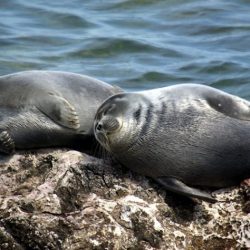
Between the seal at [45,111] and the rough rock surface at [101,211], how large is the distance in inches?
12.1

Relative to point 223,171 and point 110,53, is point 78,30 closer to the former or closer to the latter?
point 110,53

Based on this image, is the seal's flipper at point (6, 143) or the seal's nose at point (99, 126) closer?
the seal's nose at point (99, 126)

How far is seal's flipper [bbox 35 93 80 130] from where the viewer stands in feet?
20.4

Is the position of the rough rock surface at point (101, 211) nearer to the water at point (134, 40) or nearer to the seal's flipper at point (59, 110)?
the seal's flipper at point (59, 110)

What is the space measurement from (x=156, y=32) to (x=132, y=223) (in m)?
9.68

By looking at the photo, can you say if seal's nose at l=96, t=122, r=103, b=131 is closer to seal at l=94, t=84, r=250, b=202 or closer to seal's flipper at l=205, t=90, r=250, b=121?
seal at l=94, t=84, r=250, b=202

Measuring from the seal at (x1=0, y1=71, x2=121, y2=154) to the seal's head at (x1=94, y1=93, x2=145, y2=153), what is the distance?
27cm

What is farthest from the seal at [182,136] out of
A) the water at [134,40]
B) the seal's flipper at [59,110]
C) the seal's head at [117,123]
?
the water at [134,40]

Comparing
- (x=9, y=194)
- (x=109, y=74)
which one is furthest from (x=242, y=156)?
(x=109, y=74)

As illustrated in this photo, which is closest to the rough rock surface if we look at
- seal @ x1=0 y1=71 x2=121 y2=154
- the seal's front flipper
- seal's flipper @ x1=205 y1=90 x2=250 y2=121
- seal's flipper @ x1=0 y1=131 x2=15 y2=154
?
the seal's front flipper

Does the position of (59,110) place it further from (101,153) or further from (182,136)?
(182,136)

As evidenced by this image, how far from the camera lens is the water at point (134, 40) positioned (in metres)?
12.5

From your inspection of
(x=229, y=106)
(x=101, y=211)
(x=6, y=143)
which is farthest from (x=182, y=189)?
(x=6, y=143)

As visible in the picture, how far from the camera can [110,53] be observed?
44.8 feet
